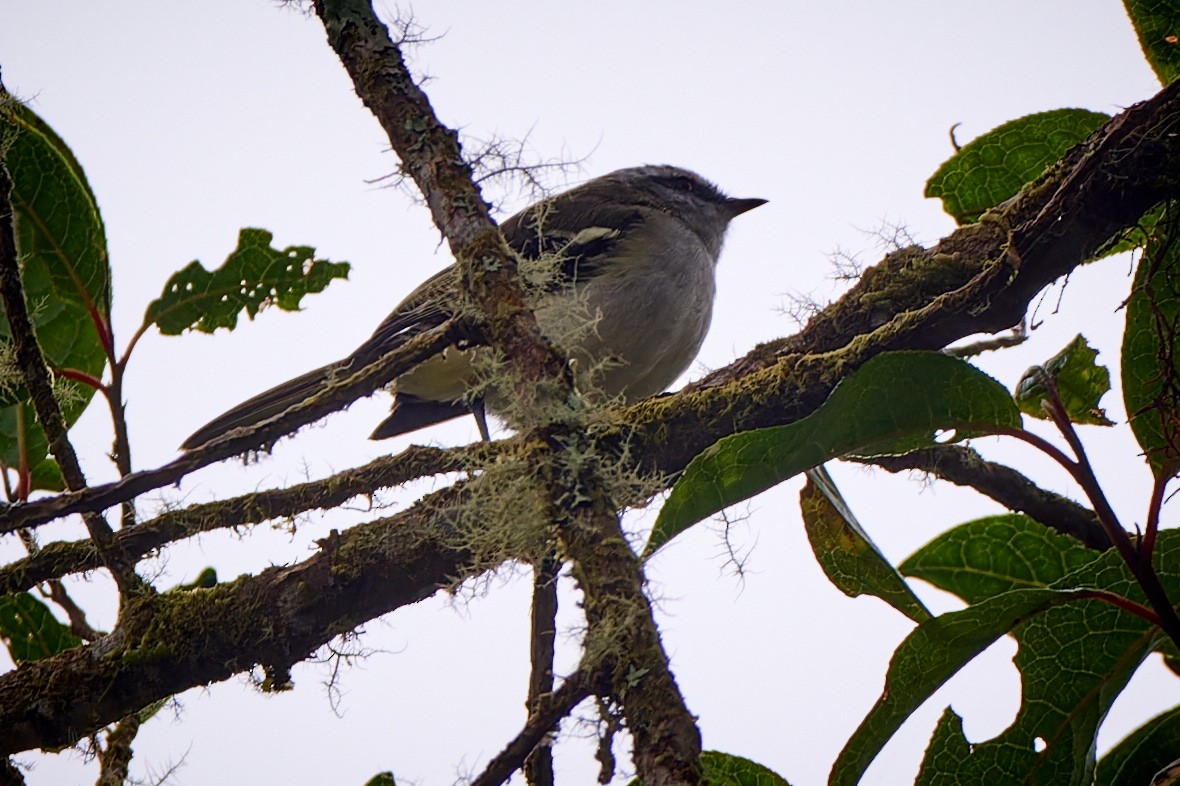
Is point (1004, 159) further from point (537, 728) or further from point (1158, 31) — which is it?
point (537, 728)

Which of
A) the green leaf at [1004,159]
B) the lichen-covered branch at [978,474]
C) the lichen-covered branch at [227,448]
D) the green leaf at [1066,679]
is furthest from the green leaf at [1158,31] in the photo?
the lichen-covered branch at [227,448]

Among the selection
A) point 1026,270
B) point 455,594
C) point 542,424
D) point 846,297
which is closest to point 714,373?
point 846,297

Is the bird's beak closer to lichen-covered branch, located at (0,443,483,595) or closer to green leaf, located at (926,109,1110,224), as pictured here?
green leaf, located at (926,109,1110,224)

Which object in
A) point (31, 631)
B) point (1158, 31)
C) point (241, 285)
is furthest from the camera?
point (241, 285)

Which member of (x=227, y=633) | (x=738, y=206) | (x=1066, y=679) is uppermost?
(x=738, y=206)

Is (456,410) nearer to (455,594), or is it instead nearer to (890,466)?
(890,466)

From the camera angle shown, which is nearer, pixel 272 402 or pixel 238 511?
pixel 238 511

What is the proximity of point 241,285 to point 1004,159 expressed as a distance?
8.23 feet

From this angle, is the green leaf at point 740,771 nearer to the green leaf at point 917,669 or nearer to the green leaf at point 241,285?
the green leaf at point 917,669

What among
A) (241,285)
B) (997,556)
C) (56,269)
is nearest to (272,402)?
(241,285)

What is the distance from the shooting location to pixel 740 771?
222 cm

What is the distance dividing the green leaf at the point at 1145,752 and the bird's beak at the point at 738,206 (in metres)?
4.36

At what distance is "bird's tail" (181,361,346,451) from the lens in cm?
440

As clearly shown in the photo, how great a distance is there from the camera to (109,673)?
8.30ft
